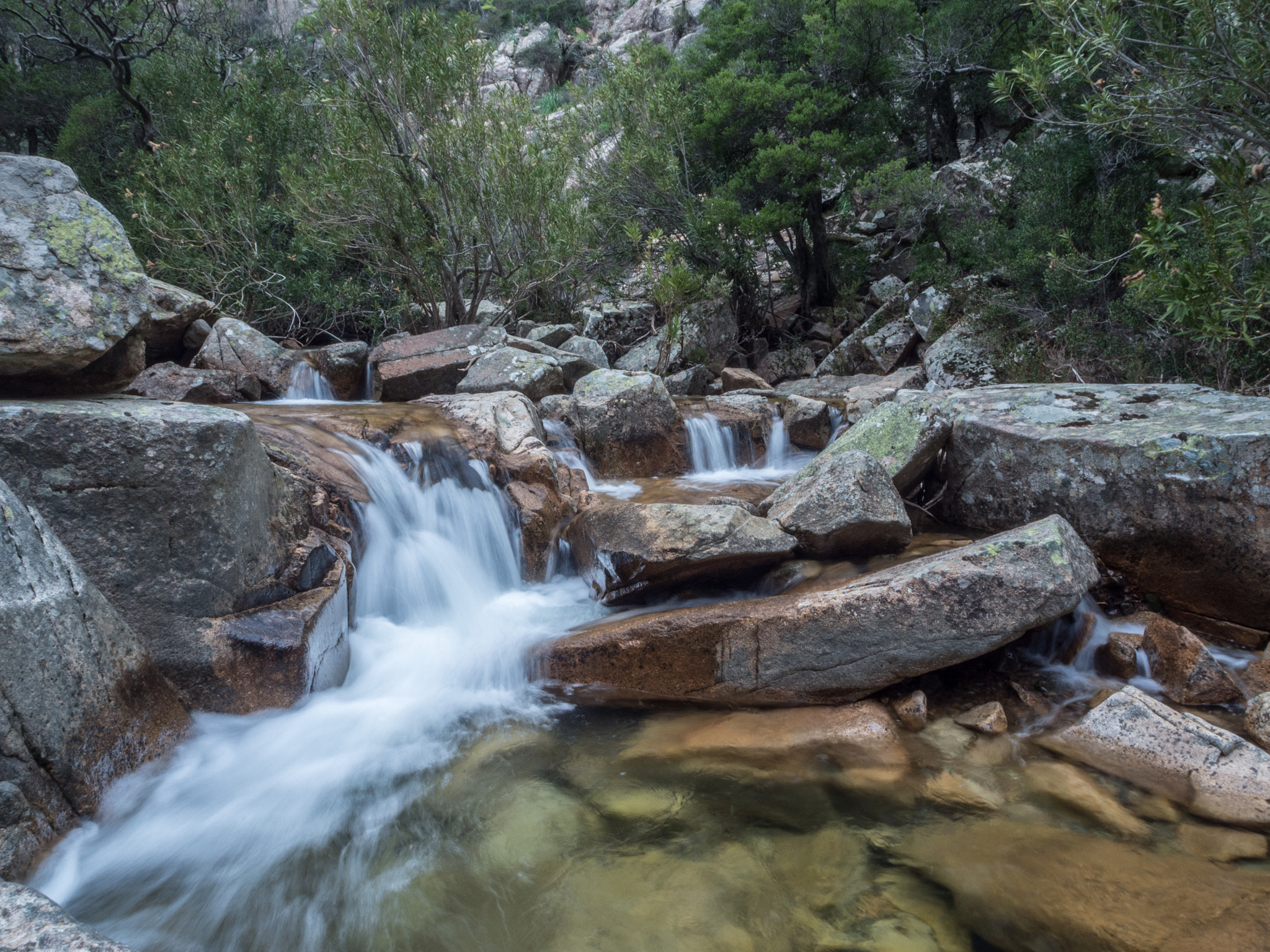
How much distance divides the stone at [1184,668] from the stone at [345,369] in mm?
9167

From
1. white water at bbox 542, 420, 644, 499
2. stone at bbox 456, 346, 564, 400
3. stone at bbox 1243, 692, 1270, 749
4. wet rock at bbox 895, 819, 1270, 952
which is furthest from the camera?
stone at bbox 456, 346, 564, 400

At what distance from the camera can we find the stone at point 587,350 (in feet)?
40.5

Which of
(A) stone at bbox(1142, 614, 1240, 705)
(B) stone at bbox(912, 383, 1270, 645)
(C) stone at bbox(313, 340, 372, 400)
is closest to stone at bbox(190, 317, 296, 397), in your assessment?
(C) stone at bbox(313, 340, 372, 400)

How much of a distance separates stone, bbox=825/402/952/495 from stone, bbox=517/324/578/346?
8.41m

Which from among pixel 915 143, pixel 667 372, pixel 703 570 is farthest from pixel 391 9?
pixel 703 570

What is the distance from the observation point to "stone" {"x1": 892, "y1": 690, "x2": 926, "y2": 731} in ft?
12.0

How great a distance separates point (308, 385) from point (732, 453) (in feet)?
19.5

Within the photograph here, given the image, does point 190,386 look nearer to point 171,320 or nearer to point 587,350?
point 171,320

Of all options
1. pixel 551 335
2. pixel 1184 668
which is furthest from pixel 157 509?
pixel 551 335

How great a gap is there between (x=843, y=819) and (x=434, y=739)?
2265mm

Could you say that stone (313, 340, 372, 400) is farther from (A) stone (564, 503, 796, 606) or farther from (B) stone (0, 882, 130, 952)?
(B) stone (0, 882, 130, 952)

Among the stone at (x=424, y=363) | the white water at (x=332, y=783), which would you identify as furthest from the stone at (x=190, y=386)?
the white water at (x=332, y=783)

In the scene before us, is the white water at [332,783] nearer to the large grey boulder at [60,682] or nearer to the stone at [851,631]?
the large grey boulder at [60,682]

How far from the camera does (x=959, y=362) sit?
1101cm
